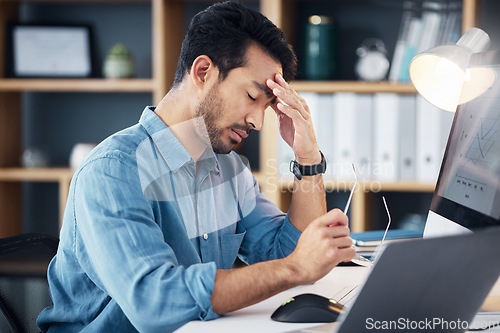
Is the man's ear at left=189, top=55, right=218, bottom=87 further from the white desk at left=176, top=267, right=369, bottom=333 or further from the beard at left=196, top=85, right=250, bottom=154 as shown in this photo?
the white desk at left=176, top=267, right=369, bottom=333

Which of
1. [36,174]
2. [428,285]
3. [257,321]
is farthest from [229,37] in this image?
[36,174]

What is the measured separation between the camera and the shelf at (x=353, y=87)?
2451 millimetres

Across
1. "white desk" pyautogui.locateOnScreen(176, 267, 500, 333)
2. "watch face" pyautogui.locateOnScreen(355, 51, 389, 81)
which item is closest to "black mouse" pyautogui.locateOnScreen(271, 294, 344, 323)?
"white desk" pyautogui.locateOnScreen(176, 267, 500, 333)

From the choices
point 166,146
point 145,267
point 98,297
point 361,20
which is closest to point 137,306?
point 145,267

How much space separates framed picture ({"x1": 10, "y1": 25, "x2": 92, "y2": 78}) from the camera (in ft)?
9.26

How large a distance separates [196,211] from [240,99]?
0.82 ft

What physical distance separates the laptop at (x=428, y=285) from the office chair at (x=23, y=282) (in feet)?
2.55

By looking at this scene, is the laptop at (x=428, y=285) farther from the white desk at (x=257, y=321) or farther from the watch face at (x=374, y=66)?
the watch face at (x=374, y=66)

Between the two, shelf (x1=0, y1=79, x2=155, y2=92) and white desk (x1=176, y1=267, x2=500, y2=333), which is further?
shelf (x1=0, y1=79, x2=155, y2=92)

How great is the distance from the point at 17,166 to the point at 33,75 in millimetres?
457

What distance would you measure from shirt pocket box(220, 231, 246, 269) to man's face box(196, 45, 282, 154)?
0.69 feet

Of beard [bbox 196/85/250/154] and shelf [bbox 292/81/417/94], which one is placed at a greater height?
beard [bbox 196/85/250/154]

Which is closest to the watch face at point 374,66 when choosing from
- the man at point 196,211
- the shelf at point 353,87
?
the shelf at point 353,87

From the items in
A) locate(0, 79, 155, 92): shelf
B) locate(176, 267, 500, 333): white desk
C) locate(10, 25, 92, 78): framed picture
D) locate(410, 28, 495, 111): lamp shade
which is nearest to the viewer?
locate(176, 267, 500, 333): white desk
